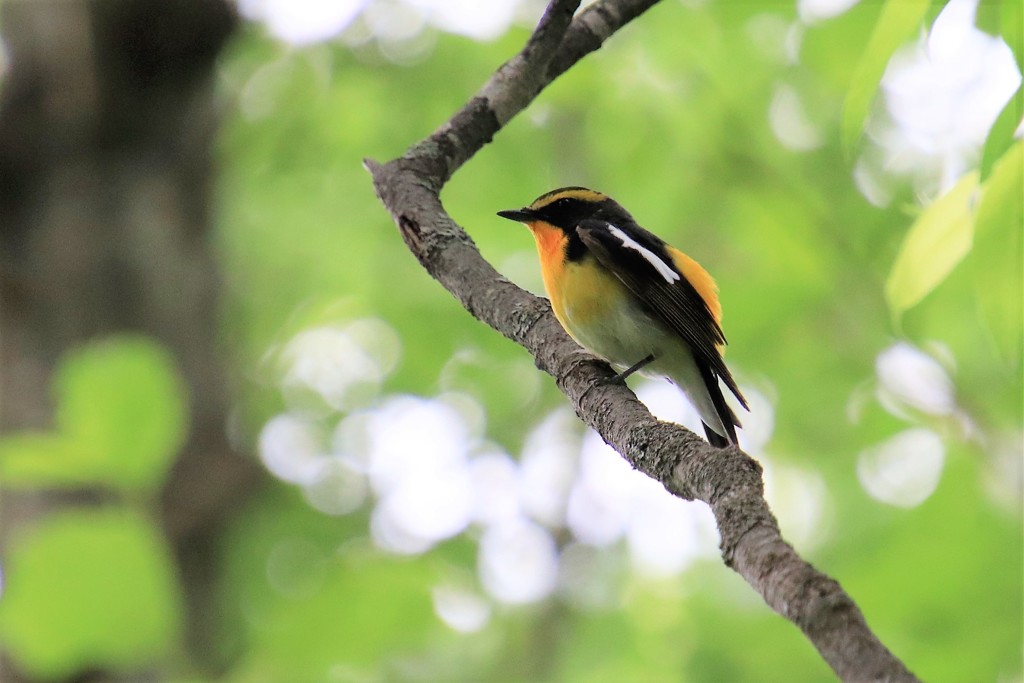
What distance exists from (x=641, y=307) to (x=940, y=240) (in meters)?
1.80

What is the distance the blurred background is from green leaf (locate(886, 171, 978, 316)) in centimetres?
1

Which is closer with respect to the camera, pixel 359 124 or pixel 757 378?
pixel 757 378

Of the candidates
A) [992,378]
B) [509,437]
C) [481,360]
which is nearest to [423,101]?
[481,360]

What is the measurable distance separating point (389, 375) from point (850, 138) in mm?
5805

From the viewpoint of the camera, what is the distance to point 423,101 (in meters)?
Answer: 7.15

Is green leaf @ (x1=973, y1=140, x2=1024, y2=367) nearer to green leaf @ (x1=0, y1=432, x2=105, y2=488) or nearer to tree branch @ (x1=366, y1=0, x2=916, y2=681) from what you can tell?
tree branch @ (x1=366, y1=0, x2=916, y2=681)

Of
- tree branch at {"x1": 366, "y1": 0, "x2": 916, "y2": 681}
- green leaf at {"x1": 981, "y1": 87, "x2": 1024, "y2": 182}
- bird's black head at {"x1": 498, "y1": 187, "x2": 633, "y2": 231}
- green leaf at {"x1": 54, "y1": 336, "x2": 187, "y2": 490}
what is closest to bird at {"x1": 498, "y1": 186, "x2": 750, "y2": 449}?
bird's black head at {"x1": 498, "y1": 187, "x2": 633, "y2": 231}

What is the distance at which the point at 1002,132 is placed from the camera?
2062 mm

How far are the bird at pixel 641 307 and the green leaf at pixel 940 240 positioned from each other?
57.2 inches

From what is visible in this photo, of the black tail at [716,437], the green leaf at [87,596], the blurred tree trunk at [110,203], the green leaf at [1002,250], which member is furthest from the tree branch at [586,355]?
the blurred tree trunk at [110,203]

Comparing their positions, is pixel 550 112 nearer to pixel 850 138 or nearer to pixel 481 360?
pixel 481 360

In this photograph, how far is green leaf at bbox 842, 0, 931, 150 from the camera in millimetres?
2336

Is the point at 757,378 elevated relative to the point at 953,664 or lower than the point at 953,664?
elevated

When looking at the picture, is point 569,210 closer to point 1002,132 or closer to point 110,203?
point 1002,132
